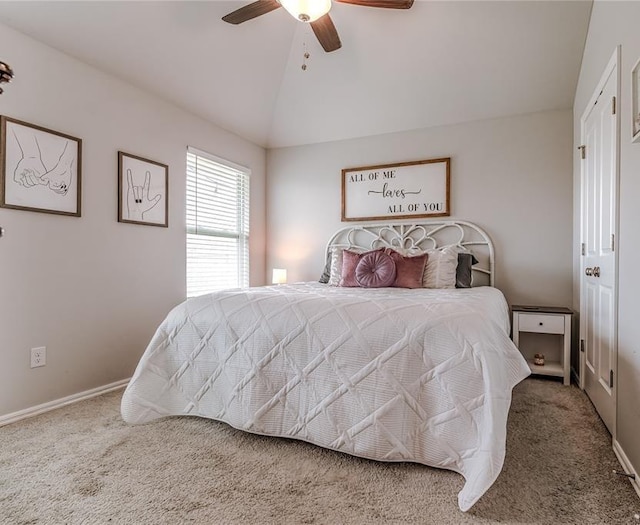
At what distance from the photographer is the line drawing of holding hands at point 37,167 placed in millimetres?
2291

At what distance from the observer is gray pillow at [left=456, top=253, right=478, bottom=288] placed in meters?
3.22

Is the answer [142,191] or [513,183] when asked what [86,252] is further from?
[513,183]

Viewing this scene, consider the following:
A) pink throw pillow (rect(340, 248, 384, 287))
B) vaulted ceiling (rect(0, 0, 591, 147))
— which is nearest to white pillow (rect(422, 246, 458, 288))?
pink throw pillow (rect(340, 248, 384, 287))

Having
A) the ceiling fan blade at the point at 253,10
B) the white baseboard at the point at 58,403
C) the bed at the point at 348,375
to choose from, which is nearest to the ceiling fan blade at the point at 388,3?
the ceiling fan blade at the point at 253,10

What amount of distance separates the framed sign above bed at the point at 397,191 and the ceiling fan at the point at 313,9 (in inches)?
65.0

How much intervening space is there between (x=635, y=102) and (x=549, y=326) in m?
1.89

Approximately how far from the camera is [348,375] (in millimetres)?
1740

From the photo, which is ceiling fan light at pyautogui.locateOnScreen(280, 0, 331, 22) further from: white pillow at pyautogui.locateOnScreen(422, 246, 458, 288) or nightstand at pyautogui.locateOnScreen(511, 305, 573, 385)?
nightstand at pyautogui.locateOnScreen(511, 305, 573, 385)

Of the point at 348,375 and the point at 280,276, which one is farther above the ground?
the point at 280,276

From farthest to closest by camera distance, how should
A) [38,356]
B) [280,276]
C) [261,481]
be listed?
[280,276]
[38,356]
[261,481]

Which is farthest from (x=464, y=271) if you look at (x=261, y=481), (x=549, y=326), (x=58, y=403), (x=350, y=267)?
(x=58, y=403)

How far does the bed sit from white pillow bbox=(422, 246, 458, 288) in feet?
3.97

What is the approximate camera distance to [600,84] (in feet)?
7.43

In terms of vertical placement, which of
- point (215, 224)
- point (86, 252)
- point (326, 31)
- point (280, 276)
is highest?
point (326, 31)
